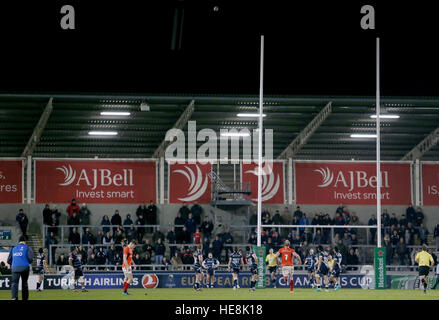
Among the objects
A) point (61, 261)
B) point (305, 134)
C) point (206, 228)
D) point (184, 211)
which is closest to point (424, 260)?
point (305, 134)

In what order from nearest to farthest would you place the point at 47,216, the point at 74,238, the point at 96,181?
the point at 74,238
the point at 47,216
the point at 96,181

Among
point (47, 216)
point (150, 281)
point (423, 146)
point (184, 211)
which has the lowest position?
point (150, 281)

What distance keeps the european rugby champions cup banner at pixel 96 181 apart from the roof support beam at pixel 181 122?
2.57 feet

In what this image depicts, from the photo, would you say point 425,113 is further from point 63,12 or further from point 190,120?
point 63,12

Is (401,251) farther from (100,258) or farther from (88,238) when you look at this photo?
(88,238)

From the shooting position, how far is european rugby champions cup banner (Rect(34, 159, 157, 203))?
4278 cm

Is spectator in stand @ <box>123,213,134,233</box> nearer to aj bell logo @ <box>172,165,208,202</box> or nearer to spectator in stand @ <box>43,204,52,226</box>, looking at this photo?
spectator in stand @ <box>43,204,52,226</box>

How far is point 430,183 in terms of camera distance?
1795 inches

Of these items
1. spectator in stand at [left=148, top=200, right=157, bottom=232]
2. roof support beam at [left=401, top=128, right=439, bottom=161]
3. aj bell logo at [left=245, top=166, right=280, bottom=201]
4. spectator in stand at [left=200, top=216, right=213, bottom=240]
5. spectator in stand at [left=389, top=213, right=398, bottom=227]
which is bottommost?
spectator in stand at [left=200, top=216, right=213, bottom=240]

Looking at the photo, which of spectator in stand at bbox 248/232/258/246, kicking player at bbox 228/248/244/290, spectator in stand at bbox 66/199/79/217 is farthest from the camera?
spectator in stand at bbox 66/199/79/217

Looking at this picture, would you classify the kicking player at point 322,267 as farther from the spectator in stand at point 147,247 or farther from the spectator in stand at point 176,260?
the spectator in stand at point 147,247

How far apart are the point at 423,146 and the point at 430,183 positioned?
8.20 feet

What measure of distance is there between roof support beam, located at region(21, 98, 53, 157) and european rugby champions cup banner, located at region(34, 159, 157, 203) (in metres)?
1.00

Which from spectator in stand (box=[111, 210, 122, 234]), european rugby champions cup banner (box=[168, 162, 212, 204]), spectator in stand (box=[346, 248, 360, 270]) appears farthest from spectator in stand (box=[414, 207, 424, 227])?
spectator in stand (box=[111, 210, 122, 234])
